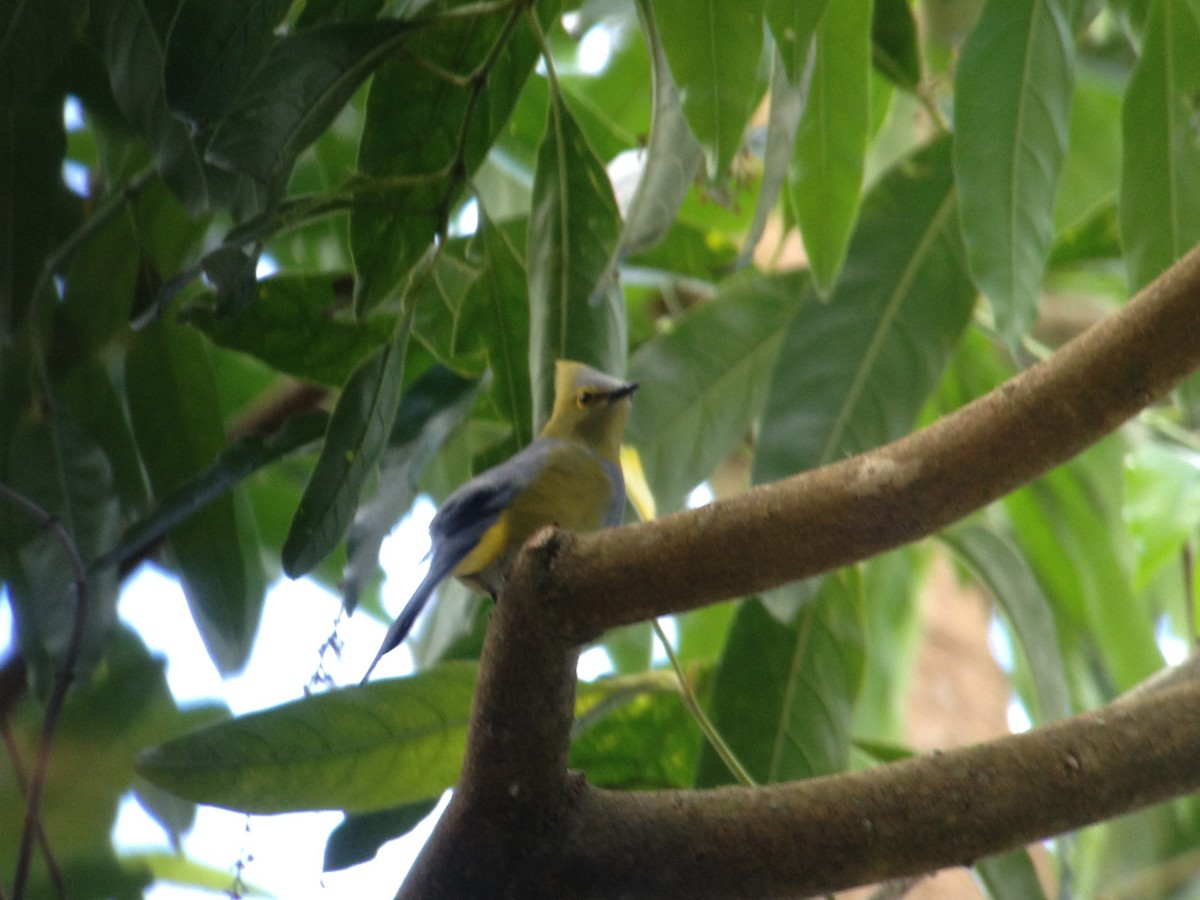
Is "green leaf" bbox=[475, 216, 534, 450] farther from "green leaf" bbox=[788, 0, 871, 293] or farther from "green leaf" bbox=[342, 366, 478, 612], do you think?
"green leaf" bbox=[788, 0, 871, 293]

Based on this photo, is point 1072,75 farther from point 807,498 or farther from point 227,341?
point 227,341

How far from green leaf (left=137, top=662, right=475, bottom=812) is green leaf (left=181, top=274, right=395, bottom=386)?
596mm

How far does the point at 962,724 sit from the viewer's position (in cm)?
459

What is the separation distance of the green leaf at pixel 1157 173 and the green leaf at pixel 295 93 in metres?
1.08

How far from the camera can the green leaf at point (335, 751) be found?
Result: 1.60 meters

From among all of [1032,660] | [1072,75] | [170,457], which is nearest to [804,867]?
[1032,660]

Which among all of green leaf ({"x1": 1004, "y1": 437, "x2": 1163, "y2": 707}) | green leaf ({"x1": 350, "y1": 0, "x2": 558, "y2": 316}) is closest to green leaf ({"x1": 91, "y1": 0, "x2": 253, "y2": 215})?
green leaf ({"x1": 350, "y1": 0, "x2": 558, "y2": 316})

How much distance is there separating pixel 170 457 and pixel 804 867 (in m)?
1.48

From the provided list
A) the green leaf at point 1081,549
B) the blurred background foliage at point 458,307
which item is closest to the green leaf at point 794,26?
the blurred background foliage at point 458,307

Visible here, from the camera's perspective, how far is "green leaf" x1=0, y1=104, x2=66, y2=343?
6.97 ft

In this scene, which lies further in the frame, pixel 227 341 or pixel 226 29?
pixel 227 341

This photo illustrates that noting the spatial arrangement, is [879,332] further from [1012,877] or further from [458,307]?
[1012,877]

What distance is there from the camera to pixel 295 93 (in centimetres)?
153

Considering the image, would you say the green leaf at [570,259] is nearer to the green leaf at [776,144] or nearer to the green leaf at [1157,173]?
the green leaf at [776,144]
